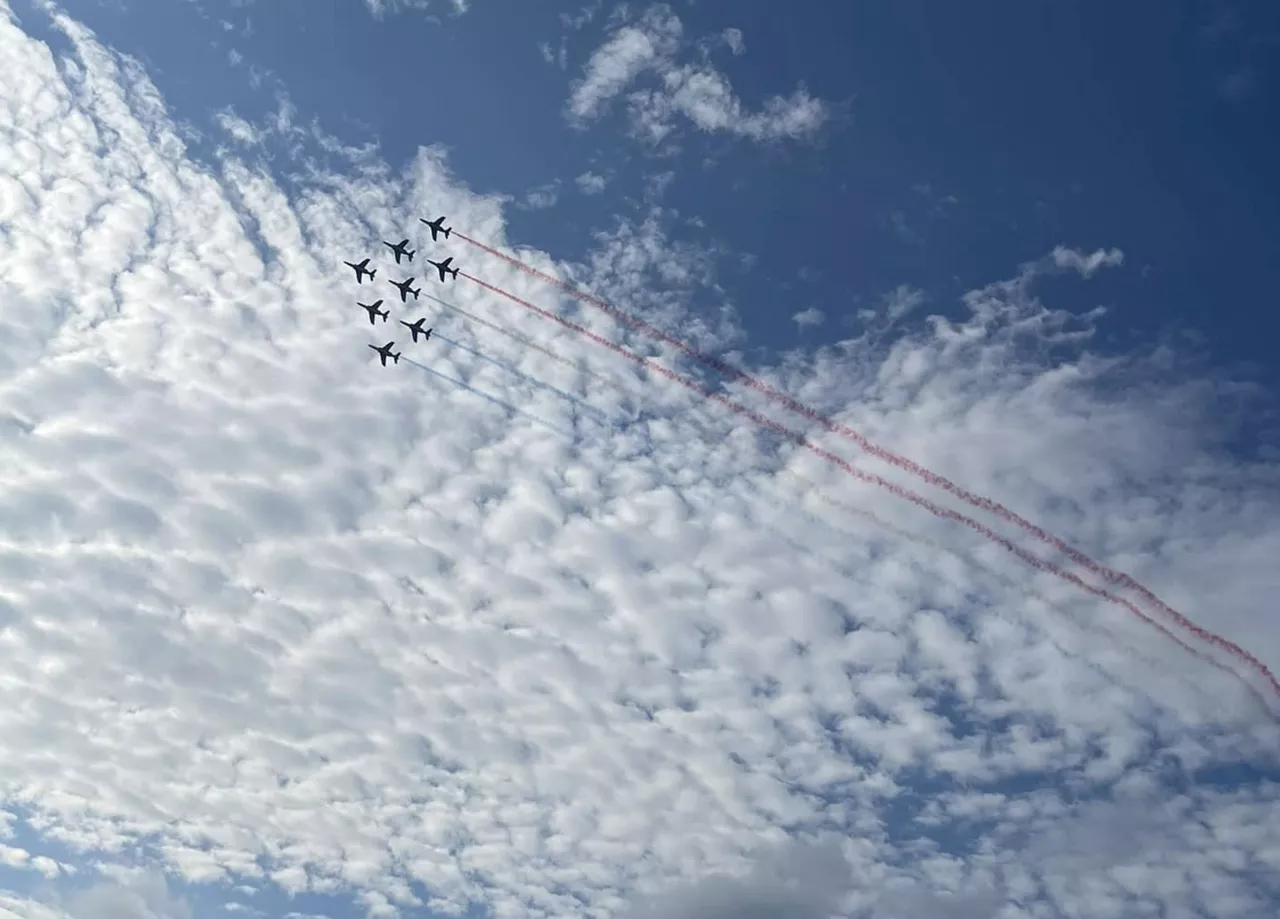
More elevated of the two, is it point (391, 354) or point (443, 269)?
point (443, 269)

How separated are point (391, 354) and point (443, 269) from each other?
42.2 ft

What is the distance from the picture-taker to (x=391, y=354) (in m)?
126

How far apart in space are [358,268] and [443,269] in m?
12.8

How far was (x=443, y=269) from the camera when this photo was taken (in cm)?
12512

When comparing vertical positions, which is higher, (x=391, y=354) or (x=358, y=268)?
(x=358, y=268)

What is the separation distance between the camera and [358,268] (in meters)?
129
